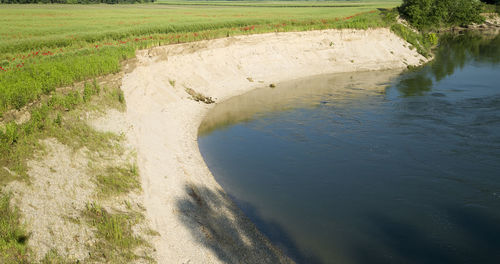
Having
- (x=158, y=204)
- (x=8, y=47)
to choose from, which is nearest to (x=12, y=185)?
(x=158, y=204)

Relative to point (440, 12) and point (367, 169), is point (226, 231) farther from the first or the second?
point (440, 12)

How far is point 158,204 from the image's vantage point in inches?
541

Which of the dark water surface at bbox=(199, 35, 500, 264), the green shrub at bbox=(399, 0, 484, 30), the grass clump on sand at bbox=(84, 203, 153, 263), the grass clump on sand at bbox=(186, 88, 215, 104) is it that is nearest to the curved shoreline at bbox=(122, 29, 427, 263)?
the grass clump on sand at bbox=(186, 88, 215, 104)

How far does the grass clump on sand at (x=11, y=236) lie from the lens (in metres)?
9.31

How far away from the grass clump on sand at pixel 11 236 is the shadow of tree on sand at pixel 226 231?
4.90 m

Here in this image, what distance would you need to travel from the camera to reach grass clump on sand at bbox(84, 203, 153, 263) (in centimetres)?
1049

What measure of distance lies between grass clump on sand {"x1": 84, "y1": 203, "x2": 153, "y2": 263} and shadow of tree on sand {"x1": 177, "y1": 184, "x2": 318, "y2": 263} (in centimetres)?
195

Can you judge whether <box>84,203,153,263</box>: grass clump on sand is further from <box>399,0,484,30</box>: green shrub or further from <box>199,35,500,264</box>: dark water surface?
<box>399,0,484,30</box>: green shrub

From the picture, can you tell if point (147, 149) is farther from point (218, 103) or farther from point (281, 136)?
point (218, 103)

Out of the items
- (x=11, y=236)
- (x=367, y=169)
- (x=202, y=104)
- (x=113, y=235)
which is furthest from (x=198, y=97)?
(x=11, y=236)

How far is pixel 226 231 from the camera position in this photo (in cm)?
1309

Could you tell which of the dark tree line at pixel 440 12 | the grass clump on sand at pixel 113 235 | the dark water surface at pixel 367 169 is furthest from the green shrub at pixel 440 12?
the grass clump on sand at pixel 113 235

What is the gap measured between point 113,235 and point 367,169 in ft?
41.0

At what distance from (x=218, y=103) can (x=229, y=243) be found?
19.5 meters
